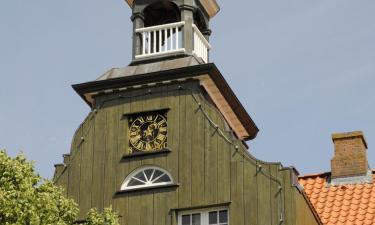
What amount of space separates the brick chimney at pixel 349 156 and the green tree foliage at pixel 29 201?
1312cm

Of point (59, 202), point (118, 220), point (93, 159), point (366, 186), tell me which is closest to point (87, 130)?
point (93, 159)

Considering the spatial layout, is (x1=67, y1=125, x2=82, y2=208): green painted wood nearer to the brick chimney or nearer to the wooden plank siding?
the wooden plank siding

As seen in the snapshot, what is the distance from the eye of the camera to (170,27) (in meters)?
34.8

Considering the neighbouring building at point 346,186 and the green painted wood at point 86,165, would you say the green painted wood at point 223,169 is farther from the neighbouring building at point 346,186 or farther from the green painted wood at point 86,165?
the neighbouring building at point 346,186

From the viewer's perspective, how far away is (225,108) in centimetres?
3484

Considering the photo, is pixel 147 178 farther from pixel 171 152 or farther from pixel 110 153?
pixel 110 153

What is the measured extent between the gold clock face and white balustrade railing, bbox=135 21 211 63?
265 centimetres

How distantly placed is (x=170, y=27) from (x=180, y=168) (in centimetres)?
526

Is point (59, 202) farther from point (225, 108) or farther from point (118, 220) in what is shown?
point (225, 108)

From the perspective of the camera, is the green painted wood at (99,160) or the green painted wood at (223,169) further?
the green painted wood at (99,160)

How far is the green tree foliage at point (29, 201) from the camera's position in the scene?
26812 mm

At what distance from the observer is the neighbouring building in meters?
35.9


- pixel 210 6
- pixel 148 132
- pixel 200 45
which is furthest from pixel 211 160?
pixel 210 6

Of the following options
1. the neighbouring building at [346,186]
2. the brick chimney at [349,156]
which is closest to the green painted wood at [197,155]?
the neighbouring building at [346,186]
